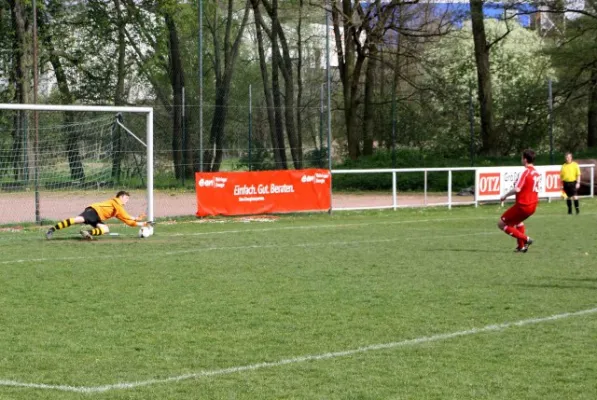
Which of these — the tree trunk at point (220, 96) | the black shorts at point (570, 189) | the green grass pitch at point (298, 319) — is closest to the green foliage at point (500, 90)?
the tree trunk at point (220, 96)

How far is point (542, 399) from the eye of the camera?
6.81m

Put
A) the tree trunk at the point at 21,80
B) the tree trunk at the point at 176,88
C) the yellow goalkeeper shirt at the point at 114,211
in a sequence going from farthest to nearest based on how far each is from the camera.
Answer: the tree trunk at the point at 176,88, the tree trunk at the point at 21,80, the yellow goalkeeper shirt at the point at 114,211

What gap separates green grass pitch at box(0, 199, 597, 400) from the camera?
24.0ft

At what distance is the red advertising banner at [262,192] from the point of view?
24.5 m

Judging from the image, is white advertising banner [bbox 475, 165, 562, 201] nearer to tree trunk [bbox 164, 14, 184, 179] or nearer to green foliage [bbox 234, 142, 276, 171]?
green foliage [bbox 234, 142, 276, 171]

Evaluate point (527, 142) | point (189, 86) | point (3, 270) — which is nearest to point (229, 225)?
point (3, 270)

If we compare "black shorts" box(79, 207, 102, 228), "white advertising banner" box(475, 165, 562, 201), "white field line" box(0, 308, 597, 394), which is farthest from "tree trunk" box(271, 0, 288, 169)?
"white field line" box(0, 308, 597, 394)

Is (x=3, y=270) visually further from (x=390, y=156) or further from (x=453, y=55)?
(x=453, y=55)

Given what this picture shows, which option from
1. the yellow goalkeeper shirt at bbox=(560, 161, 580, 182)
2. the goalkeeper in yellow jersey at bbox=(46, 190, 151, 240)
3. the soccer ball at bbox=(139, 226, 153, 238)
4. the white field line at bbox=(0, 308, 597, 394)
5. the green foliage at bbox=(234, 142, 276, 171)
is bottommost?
the white field line at bbox=(0, 308, 597, 394)

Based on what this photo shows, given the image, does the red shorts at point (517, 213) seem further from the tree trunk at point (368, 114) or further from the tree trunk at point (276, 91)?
the tree trunk at point (368, 114)

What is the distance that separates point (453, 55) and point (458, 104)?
10624 millimetres

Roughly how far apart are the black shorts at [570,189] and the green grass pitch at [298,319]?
310 inches

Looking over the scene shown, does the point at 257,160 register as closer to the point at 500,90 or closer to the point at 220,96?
the point at 220,96

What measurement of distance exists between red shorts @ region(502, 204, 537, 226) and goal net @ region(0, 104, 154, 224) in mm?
8394
